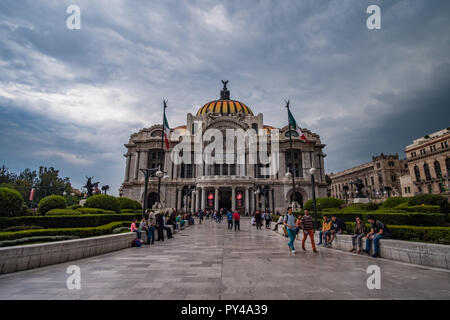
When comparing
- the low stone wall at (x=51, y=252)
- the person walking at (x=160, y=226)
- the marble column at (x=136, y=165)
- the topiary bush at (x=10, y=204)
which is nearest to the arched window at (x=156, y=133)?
the marble column at (x=136, y=165)

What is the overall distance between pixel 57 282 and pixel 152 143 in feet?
167

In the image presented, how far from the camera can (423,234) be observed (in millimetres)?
8984

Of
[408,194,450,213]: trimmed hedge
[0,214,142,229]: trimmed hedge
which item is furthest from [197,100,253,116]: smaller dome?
[408,194,450,213]: trimmed hedge

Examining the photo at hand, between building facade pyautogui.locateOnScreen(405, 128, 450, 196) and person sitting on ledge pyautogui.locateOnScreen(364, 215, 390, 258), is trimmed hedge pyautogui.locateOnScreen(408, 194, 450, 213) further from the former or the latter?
building facade pyautogui.locateOnScreen(405, 128, 450, 196)

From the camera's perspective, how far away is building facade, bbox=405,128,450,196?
43.4 meters

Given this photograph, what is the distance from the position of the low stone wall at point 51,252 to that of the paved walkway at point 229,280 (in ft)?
1.15

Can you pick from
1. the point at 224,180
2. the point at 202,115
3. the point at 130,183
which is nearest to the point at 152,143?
the point at 130,183

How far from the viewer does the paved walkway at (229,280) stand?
4676 millimetres

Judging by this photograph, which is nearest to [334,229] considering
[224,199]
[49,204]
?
[49,204]

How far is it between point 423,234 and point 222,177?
1426 inches

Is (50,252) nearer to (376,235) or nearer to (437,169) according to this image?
(376,235)

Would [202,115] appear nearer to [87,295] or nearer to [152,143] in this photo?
[152,143]

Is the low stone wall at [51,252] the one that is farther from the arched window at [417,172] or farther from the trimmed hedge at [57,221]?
the arched window at [417,172]

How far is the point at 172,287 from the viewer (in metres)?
5.12
